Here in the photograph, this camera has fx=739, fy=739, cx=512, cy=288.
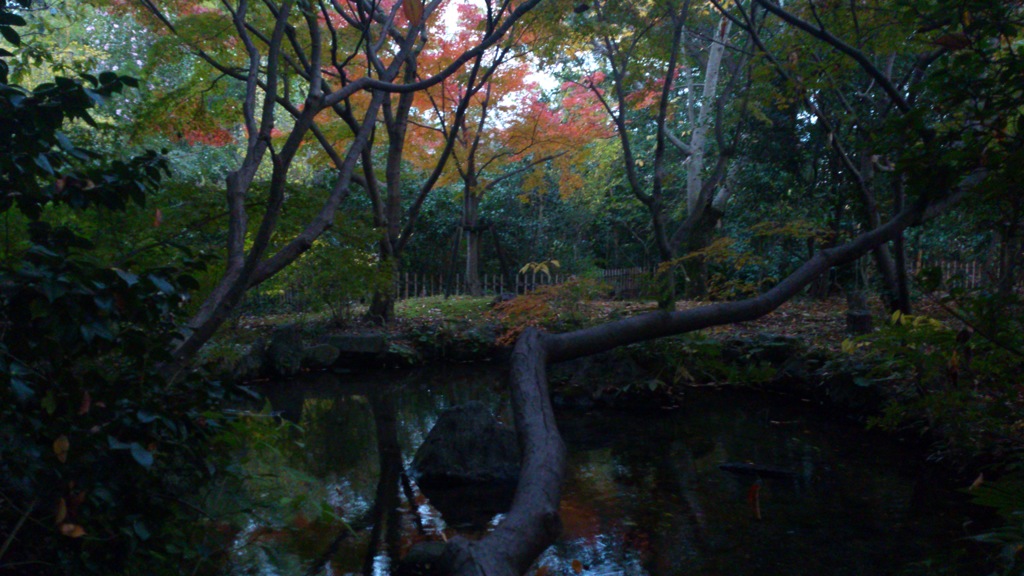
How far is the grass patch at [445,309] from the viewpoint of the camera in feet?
42.4

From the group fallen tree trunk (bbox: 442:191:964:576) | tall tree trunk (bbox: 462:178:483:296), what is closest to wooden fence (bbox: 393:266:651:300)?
tall tree trunk (bbox: 462:178:483:296)

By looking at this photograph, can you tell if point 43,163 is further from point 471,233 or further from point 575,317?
point 471,233

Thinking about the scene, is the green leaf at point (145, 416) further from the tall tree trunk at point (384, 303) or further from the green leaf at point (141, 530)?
the tall tree trunk at point (384, 303)

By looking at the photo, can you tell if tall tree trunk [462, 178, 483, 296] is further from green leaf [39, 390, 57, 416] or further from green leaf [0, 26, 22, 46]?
green leaf [39, 390, 57, 416]

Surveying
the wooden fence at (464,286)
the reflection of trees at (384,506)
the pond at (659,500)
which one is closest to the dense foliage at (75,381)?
the pond at (659,500)

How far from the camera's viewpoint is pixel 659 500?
5.31 m

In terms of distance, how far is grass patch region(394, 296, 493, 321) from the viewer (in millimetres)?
12938

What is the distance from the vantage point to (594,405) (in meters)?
8.51

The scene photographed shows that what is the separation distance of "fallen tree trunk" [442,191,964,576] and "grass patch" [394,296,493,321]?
10.1m

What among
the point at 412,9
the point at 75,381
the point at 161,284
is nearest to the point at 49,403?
the point at 75,381

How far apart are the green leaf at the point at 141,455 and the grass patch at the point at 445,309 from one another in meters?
10.6

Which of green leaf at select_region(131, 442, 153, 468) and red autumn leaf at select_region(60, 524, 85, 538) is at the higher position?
green leaf at select_region(131, 442, 153, 468)

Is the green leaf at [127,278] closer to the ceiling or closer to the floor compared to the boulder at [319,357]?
closer to the ceiling

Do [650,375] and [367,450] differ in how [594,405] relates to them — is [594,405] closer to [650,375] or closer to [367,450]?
[650,375]
